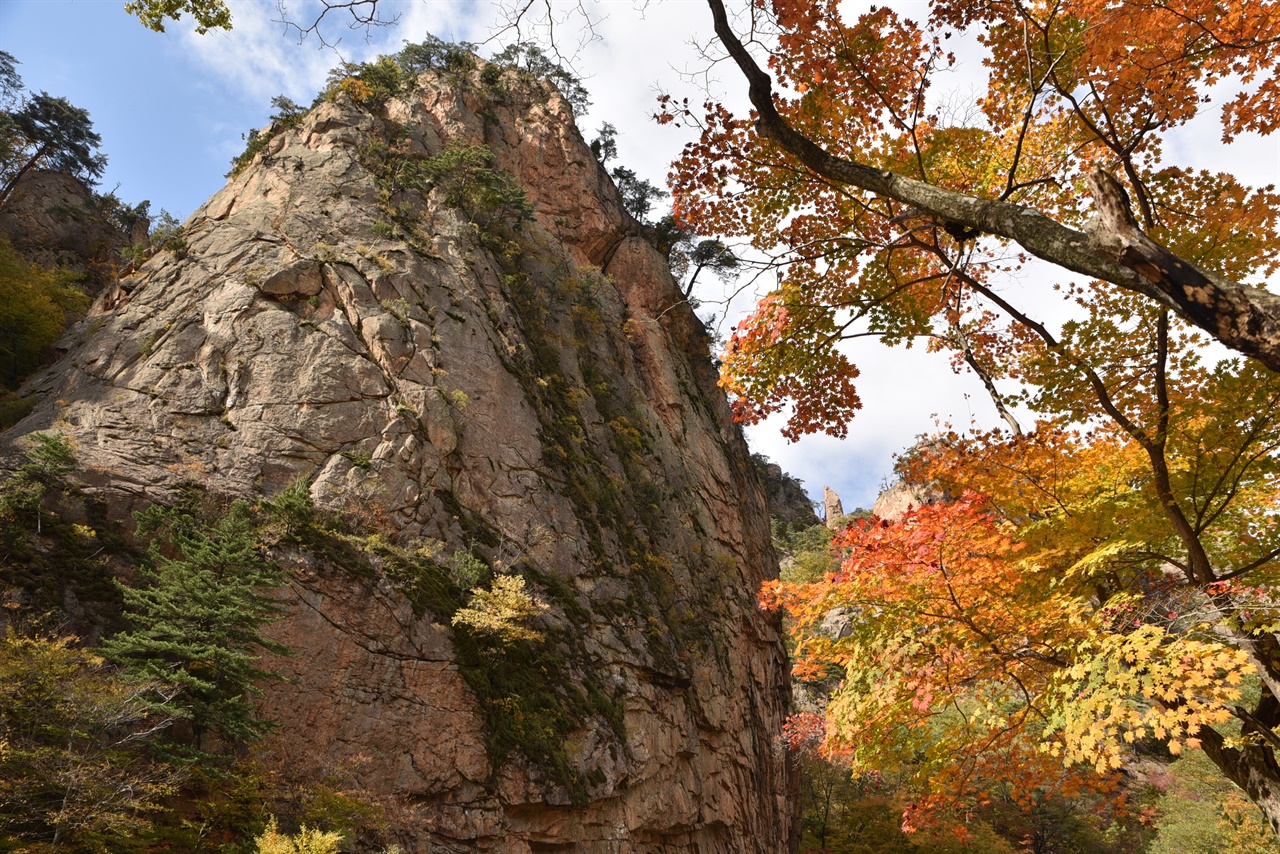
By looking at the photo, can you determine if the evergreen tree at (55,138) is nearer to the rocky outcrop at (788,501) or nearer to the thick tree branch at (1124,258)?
the thick tree branch at (1124,258)

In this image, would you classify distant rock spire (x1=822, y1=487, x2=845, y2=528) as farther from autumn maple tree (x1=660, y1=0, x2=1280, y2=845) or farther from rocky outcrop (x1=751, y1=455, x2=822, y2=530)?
autumn maple tree (x1=660, y1=0, x2=1280, y2=845)

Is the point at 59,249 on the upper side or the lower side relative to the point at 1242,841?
upper

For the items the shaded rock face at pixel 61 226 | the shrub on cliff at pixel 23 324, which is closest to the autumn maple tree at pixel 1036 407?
the shrub on cliff at pixel 23 324

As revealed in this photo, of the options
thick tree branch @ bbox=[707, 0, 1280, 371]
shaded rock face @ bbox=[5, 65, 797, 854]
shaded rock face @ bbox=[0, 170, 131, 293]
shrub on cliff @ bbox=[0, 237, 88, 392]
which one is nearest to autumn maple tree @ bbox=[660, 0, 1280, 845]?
thick tree branch @ bbox=[707, 0, 1280, 371]

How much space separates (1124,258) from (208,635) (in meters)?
9.92

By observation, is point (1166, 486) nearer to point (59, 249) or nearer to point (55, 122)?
point (59, 249)

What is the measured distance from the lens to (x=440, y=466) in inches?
567

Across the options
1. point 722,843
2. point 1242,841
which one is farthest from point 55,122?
point 1242,841

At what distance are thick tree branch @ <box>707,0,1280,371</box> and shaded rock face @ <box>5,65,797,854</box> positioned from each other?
10.3m

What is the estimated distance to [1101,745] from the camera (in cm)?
564

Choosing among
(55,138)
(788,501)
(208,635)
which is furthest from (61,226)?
(788,501)

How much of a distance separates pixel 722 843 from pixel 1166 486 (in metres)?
15.7

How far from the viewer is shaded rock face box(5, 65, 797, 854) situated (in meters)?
10.6

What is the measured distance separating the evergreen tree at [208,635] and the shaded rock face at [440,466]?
1.26m
